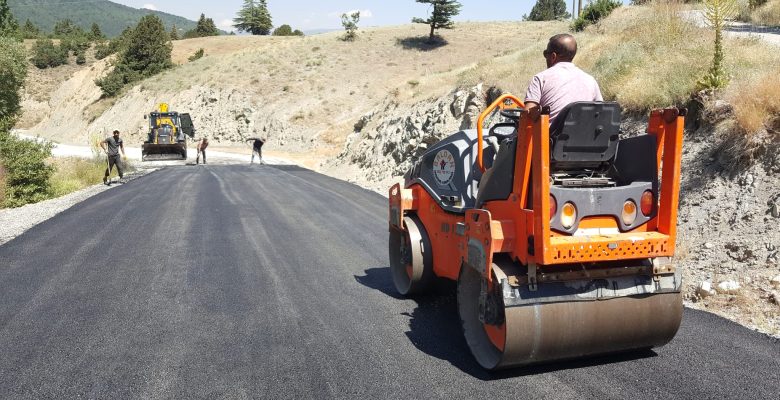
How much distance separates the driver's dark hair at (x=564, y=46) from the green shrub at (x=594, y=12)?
24.1m

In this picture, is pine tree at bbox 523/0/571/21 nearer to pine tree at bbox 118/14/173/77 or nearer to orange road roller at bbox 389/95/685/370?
pine tree at bbox 118/14/173/77

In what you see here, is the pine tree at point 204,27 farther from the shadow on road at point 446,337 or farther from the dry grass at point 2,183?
the shadow on road at point 446,337

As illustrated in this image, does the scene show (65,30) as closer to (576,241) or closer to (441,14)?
(441,14)

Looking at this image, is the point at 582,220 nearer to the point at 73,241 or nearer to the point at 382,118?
the point at 73,241

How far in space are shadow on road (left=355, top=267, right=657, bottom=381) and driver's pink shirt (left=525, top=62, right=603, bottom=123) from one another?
1.82 m

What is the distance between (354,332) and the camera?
5.16m

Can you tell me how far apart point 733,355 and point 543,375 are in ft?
5.01

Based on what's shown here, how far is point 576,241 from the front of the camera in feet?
12.5

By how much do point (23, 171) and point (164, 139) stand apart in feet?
59.4

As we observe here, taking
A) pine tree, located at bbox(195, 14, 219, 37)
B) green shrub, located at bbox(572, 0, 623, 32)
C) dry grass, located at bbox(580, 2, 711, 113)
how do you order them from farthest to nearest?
pine tree, located at bbox(195, 14, 219, 37) → green shrub, located at bbox(572, 0, 623, 32) → dry grass, located at bbox(580, 2, 711, 113)

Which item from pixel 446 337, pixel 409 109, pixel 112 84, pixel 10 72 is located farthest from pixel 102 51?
pixel 446 337

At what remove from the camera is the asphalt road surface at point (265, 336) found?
405 cm

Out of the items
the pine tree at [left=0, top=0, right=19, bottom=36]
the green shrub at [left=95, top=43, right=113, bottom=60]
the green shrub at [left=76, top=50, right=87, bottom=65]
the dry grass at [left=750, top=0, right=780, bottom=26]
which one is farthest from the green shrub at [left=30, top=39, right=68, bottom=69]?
the dry grass at [left=750, top=0, right=780, bottom=26]

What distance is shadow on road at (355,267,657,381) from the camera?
429cm
